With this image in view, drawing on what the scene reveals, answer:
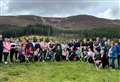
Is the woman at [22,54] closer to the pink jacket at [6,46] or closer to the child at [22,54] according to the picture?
the child at [22,54]

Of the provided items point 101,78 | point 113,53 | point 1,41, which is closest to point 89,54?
point 113,53

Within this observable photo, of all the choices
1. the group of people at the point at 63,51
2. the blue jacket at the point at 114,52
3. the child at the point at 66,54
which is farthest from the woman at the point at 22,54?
the blue jacket at the point at 114,52

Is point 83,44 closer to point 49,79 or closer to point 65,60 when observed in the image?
point 65,60

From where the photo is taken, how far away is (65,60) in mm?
31453

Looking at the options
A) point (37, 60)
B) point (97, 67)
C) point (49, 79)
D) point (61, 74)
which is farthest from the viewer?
point (37, 60)

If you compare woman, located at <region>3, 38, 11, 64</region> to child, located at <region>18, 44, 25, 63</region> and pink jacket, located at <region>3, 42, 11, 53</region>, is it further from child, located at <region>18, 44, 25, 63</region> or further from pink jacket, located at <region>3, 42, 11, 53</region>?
child, located at <region>18, 44, 25, 63</region>

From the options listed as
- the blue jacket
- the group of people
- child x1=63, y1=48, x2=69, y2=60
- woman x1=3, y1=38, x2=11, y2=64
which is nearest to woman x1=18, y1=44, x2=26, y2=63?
the group of people

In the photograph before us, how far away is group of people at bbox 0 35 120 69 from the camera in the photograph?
25.2 m

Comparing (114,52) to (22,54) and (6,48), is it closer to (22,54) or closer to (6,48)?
(22,54)

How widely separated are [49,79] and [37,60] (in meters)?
10.6

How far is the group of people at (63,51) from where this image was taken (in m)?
25.2

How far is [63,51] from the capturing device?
31.8 metres

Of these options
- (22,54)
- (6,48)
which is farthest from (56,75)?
(22,54)

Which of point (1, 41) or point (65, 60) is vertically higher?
point (1, 41)
